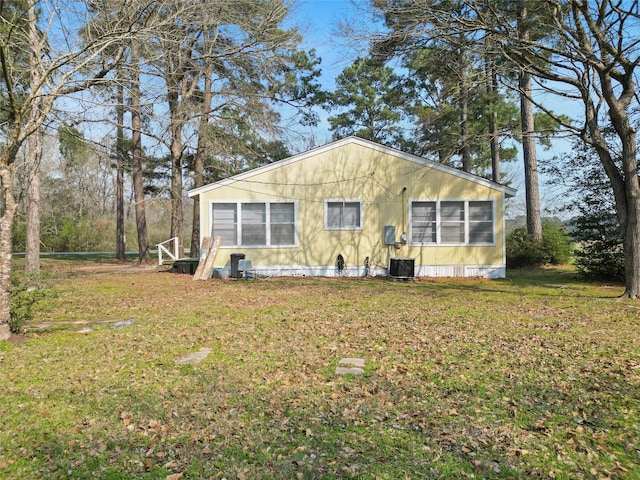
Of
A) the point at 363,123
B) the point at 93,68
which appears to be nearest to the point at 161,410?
the point at 93,68

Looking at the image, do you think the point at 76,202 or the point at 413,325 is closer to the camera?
the point at 413,325

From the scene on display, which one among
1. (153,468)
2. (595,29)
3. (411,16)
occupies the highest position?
(411,16)

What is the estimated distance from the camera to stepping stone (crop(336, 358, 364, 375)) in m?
4.66

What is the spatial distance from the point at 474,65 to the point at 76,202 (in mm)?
30865

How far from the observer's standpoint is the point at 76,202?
32.4 metres

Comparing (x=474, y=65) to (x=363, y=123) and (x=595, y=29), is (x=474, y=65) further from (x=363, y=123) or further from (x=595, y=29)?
(x=363, y=123)

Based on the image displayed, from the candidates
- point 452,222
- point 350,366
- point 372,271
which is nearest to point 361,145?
point 452,222

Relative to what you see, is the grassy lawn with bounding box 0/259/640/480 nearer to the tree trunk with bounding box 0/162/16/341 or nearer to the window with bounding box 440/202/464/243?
the tree trunk with bounding box 0/162/16/341

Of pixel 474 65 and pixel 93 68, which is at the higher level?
pixel 474 65

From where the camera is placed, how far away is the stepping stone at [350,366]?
4.66 meters

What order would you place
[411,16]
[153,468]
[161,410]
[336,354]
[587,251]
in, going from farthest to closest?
[587,251] < [411,16] < [336,354] < [161,410] < [153,468]

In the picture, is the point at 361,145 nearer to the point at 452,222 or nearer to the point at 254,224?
the point at 452,222

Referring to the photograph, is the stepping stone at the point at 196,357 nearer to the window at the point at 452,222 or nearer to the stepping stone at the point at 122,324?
the stepping stone at the point at 122,324

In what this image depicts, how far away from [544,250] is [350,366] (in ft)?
45.9
